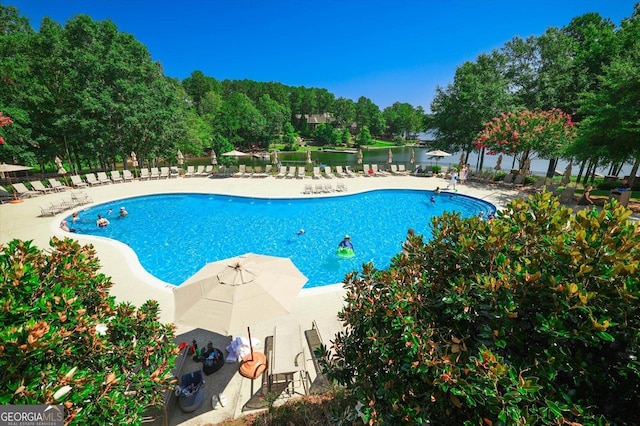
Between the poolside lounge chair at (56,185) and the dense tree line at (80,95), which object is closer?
the poolside lounge chair at (56,185)

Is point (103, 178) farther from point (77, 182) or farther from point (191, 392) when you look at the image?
point (191, 392)

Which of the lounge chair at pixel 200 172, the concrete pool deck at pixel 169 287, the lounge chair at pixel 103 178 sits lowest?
the concrete pool deck at pixel 169 287

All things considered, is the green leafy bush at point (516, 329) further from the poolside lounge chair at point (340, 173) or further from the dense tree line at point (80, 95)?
the dense tree line at point (80, 95)

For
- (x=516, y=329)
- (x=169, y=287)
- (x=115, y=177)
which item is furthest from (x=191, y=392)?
(x=115, y=177)

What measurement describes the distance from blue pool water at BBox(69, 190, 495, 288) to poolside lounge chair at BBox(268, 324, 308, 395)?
14.4 feet

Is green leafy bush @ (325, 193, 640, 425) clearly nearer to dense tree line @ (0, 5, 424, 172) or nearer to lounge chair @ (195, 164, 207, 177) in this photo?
lounge chair @ (195, 164, 207, 177)

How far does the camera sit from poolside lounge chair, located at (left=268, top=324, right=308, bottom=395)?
532cm

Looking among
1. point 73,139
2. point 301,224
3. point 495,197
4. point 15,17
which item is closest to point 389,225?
point 301,224

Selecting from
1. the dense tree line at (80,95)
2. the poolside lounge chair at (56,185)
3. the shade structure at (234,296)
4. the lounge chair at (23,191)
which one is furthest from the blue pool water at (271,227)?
the dense tree line at (80,95)

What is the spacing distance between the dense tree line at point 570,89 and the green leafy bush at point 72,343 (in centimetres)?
1997

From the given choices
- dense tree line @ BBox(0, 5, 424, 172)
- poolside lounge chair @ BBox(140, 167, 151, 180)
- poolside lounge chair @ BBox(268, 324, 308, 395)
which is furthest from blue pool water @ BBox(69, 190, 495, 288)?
dense tree line @ BBox(0, 5, 424, 172)

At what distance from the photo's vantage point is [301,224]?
52.9 ft

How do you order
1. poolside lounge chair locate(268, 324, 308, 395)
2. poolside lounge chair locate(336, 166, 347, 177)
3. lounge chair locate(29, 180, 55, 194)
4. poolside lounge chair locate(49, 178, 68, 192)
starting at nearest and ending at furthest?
poolside lounge chair locate(268, 324, 308, 395) → lounge chair locate(29, 180, 55, 194) → poolside lounge chair locate(49, 178, 68, 192) → poolside lounge chair locate(336, 166, 347, 177)

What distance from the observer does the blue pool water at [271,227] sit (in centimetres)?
1215
